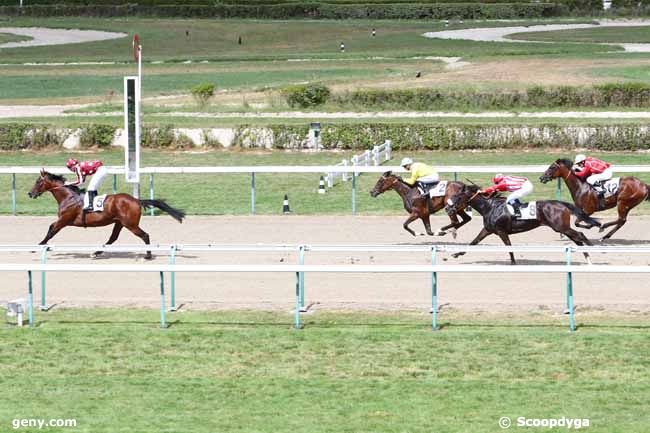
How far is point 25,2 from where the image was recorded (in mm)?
84688

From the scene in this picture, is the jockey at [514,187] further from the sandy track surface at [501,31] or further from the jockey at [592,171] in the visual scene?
the sandy track surface at [501,31]

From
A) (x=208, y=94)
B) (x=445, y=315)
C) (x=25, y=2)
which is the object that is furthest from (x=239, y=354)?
(x=25, y=2)

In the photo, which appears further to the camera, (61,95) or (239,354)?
(61,95)

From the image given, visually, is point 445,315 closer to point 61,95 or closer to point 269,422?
point 269,422

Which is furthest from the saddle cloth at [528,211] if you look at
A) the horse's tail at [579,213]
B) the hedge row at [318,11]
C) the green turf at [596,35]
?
the hedge row at [318,11]

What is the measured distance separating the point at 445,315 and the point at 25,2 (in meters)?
76.6

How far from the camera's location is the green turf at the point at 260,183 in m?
20.8

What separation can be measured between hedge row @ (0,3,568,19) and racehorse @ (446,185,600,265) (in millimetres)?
64191

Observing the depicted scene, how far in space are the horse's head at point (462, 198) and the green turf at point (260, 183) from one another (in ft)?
14.2

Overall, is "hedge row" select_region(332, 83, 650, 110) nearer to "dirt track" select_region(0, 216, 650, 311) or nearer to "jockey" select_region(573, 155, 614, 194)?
"dirt track" select_region(0, 216, 650, 311)

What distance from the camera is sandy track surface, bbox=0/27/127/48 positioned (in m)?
67.2

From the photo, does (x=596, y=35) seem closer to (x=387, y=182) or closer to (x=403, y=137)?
(x=403, y=137)

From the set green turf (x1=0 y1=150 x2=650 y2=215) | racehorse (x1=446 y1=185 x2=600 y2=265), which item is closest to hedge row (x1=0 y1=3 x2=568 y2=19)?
green turf (x1=0 y1=150 x2=650 y2=215)

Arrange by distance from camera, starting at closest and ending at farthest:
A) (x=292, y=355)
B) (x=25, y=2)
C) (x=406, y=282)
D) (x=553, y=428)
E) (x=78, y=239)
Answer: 1. (x=553, y=428)
2. (x=292, y=355)
3. (x=406, y=282)
4. (x=78, y=239)
5. (x=25, y=2)
